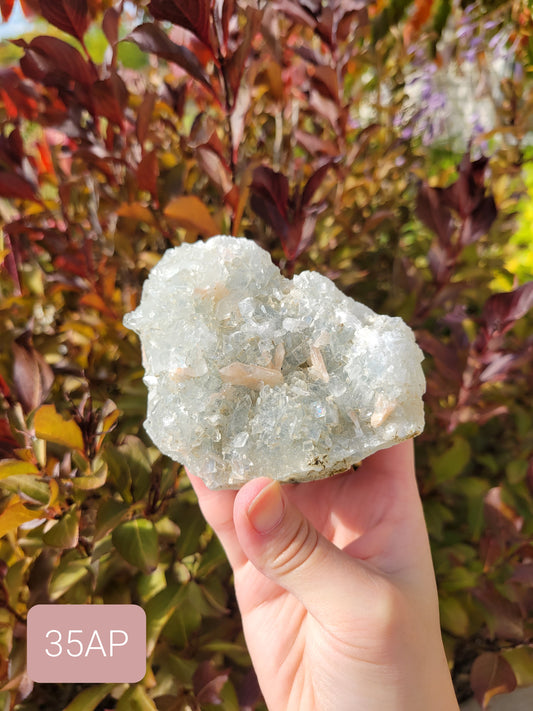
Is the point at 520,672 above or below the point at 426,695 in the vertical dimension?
below

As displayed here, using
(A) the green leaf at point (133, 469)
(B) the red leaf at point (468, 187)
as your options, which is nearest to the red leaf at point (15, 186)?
(A) the green leaf at point (133, 469)

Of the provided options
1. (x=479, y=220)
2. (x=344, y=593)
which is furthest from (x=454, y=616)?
(x=479, y=220)

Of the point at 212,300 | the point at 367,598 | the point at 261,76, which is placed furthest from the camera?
the point at 261,76

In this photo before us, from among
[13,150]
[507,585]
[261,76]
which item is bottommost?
[507,585]

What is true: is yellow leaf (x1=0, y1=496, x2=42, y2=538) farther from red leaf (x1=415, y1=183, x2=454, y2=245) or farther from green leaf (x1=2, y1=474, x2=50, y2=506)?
red leaf (x1=415, y1=183, x2=454, y2=245)

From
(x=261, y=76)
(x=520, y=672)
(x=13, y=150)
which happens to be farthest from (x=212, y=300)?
(x=520, y=672)

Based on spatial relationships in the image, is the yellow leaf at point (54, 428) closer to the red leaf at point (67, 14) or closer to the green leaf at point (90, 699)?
the green leaf at point (90, 699)

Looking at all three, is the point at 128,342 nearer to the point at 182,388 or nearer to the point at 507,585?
the point at 182,388

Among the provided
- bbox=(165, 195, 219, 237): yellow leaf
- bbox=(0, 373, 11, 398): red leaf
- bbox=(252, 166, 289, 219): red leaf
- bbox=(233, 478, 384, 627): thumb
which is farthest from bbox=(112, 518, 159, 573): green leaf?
bbox=(252, 166, 289, 219): red leaf
